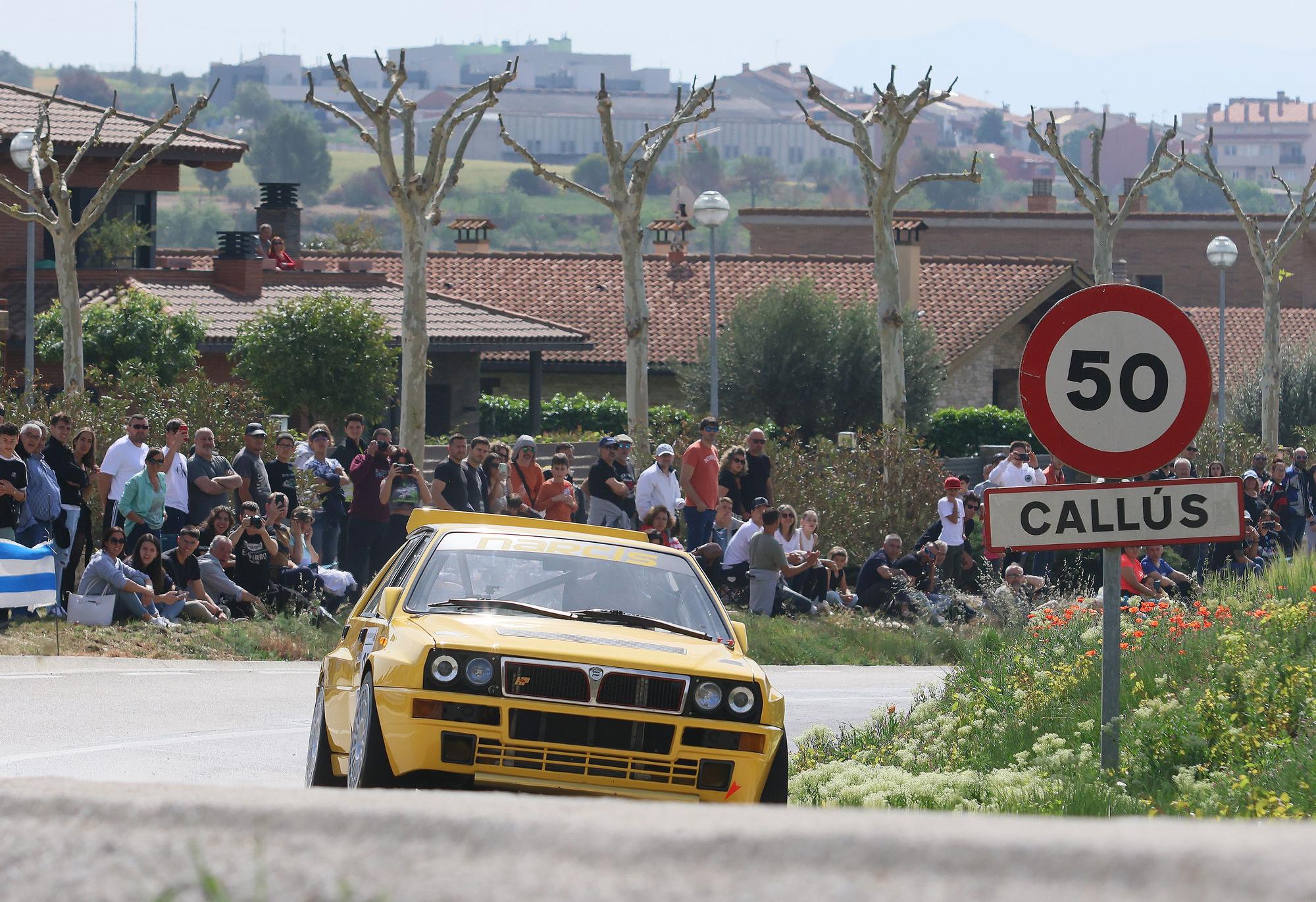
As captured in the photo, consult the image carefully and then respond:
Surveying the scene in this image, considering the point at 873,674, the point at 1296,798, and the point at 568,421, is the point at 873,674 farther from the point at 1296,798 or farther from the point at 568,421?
the point at 568,421

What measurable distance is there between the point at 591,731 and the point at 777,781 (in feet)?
2.88

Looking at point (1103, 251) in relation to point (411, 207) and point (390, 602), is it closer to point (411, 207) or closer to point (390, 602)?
point (411, 207)

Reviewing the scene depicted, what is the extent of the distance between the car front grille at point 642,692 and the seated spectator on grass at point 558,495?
1145 cm

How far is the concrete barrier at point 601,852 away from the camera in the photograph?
238 centimetres

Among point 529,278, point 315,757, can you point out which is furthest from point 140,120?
point 315,757

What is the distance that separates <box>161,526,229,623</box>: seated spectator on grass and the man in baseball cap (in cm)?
527

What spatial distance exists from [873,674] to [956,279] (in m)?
39.4

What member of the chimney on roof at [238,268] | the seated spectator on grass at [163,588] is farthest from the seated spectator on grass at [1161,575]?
the chimney on roof at [238,268]

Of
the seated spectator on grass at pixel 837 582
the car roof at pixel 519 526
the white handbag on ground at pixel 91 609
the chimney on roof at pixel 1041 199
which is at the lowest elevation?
the seated spectator on grass at pixel 837 582

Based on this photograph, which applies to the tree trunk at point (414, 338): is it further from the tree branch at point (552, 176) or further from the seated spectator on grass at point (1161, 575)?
the seated spectator on grass at point (1161, 575)

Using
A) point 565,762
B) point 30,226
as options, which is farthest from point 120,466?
point 30,226

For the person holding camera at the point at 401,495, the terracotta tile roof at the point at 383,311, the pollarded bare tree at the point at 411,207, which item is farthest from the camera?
the terracotta tile roof at the point at 383,311

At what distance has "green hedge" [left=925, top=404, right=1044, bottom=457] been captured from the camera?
1657 inches

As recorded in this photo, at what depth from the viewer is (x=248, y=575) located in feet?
54.3
